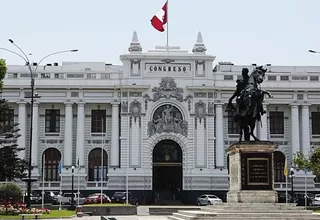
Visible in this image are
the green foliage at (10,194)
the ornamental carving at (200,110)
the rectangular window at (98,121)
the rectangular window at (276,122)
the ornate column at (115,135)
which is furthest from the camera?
the rectangular window at (276,122)

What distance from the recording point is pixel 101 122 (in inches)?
3228

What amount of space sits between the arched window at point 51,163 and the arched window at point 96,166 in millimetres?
3980

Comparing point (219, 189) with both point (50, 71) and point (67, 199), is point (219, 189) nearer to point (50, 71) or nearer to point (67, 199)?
point (67, 199)

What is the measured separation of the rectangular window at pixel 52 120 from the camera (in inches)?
3226

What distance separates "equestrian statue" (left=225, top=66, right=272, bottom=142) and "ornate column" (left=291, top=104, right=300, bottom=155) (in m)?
45.6

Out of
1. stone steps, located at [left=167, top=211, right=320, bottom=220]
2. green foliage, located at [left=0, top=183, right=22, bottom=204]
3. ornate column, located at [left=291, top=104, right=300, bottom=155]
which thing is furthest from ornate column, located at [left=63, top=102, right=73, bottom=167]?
stone steps, located at [left=167, top=211, right=320, bottom=220]

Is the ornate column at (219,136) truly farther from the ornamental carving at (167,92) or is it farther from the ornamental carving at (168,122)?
the ornamental carving at (168,122)

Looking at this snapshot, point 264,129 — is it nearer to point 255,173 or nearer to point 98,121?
point 98,121

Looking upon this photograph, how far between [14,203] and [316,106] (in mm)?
43515

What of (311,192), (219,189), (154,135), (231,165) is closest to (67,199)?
(154,135)

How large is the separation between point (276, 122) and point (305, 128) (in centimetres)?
375

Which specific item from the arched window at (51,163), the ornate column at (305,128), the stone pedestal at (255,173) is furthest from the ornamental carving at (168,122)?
the stone pedestal at (255,173)

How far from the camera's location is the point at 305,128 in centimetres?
8194

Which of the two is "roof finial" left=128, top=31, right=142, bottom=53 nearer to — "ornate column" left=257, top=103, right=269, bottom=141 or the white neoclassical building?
the white neoclassical building
